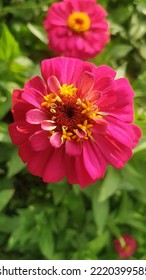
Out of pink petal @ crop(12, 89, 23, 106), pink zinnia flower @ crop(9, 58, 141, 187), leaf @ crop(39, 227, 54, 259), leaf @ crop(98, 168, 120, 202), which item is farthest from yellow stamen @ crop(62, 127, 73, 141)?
leaf @ crop(39, 227, 54, 259)

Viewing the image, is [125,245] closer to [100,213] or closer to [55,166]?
[100,213]

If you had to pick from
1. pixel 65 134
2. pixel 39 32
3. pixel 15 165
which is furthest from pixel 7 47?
pixel 65 134

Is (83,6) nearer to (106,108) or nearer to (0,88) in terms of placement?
(0,88)

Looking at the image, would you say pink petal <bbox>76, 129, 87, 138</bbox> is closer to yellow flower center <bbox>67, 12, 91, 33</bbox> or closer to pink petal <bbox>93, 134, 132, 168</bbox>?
pink petal <bbox>93, 134, 132, 168</bbox>

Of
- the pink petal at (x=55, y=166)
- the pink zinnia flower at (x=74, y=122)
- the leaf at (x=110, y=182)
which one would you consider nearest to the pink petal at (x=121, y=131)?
the pink zinnia flower at (x=74, y=122)
